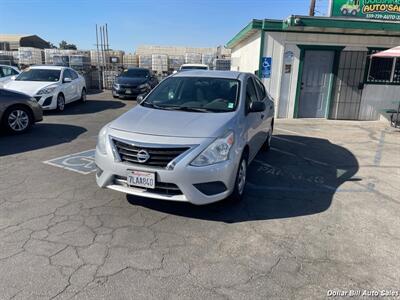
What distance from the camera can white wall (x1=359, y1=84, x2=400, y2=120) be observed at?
1109cm

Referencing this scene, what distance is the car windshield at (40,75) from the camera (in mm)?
11219

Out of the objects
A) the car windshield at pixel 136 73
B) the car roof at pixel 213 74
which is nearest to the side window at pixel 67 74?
the car windshield at pixel 136 73

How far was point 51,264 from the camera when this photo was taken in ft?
9.15

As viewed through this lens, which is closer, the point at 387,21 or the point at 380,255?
the point at 380,255

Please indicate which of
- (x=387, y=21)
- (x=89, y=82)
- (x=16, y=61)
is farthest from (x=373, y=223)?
(x=16, y=61)

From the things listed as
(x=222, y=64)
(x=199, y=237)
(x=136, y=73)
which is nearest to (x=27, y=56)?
(x=136, y=73)

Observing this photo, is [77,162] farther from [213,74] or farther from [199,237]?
[199,237]

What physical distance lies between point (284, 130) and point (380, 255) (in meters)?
6.39

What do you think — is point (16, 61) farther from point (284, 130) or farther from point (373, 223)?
point (373, 223)

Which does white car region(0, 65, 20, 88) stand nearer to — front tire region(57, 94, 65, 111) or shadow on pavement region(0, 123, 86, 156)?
front tire region(57, 94, 65, 111)

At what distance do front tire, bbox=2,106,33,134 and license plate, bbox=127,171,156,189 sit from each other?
551 cm

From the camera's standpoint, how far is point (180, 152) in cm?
333

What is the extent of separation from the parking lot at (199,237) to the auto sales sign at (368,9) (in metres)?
6.85

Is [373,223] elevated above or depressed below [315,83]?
below
